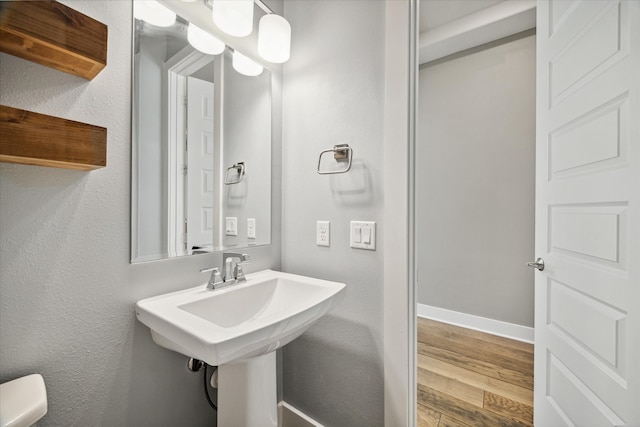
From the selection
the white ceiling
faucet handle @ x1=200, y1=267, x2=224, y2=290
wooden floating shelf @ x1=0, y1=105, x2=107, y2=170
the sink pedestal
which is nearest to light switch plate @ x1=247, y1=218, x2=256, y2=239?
faucet handle @ x1=200, y1=267, x2=224, y2=290

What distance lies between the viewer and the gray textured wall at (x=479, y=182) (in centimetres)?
232

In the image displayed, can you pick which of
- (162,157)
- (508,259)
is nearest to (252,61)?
(162,157)

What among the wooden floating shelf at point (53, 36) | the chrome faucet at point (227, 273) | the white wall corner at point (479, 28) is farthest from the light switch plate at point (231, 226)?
the white wall corner at point (479, 28)

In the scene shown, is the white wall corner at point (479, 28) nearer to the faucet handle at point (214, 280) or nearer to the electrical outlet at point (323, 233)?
the electrical outlet at point (323, 233)

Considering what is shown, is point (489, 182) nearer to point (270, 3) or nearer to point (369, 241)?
point (369, 241)

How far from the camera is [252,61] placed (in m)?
1.35

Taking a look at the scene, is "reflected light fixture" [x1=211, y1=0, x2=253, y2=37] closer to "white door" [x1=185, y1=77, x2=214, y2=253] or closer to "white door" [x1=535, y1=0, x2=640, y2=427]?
"white door" [x1=185, y1=77, x2=214, y2=253]

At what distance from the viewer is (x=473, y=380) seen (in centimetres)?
179

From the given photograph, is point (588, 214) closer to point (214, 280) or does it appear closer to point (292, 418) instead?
point (214, 280)

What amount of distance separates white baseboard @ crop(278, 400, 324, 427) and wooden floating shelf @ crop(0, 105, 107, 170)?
55.0 inches

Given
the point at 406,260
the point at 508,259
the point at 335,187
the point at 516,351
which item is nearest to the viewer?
the point at 406,260

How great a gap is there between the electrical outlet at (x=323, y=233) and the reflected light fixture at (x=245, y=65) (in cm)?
80

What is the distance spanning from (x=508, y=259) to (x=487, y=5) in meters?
2.08

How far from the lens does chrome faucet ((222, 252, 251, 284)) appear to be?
1.14 m
